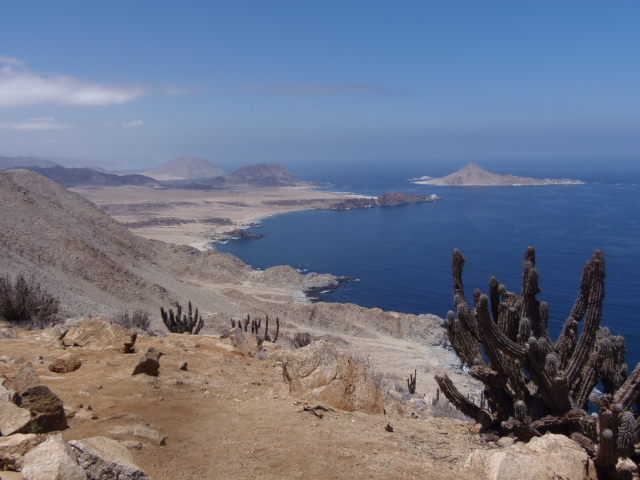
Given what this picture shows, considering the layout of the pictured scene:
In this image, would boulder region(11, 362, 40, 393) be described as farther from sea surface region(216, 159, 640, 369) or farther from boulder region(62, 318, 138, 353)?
sea surface region(216, 159, 640, 369)

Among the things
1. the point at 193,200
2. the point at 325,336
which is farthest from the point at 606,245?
the point at 193,200

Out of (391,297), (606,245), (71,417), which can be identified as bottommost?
(391,297)

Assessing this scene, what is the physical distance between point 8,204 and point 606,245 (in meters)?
63.0

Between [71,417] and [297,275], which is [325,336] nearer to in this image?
[297,275]

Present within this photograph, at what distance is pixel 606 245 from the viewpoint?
61.1 meters

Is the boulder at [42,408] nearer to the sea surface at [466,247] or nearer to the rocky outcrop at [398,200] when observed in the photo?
the sea surface at [466,247]

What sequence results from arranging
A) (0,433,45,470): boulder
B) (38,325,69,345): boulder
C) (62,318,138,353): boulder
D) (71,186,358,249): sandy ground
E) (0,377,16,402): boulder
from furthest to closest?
(71,186,358,249): sandy ground → (38,325,69,345): boulder → (62,318,138,353): boulder → (0,377,16,402): boulder → (0,433,45,470): boulder

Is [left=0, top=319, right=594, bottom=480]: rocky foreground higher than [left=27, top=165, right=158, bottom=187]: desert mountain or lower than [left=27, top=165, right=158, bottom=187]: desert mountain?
lower

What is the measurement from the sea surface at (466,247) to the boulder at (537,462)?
27.5 m

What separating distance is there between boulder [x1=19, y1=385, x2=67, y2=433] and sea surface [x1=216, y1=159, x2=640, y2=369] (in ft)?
104

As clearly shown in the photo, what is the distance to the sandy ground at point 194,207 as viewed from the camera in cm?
→ 8706

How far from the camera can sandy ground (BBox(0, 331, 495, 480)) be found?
538 cm

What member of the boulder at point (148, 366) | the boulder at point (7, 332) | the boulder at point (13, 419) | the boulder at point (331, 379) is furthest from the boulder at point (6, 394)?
the boulder at point (7, 332)

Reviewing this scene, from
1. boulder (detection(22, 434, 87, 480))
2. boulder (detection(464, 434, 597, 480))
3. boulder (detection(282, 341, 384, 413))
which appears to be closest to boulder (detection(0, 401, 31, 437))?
boulder (detection(22, 434, 87, 480))
